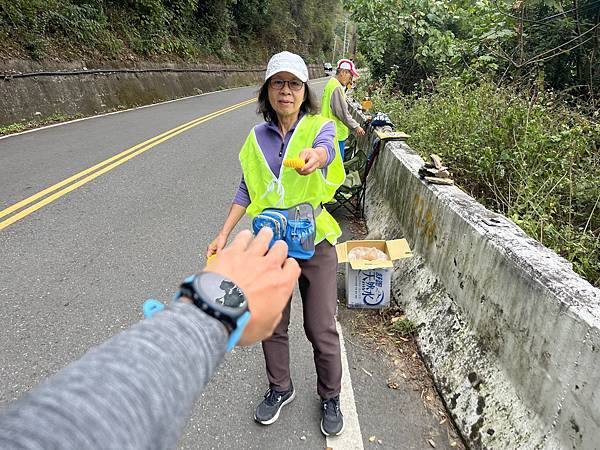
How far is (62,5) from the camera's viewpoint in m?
13.8

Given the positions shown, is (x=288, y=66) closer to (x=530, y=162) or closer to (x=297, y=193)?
(x=297, y=193)

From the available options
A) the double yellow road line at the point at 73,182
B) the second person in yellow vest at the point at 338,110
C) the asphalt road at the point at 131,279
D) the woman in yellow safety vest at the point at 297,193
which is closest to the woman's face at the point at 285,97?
the woman in yellow safety vest at the point at 297,193

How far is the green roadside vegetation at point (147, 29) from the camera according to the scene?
38.5 feet

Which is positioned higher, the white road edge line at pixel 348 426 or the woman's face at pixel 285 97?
the woman's face at pixel 285 97

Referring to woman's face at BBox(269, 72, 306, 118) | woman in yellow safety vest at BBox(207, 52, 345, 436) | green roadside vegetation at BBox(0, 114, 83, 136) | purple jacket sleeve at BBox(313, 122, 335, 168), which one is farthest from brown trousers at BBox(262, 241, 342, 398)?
green roadside vegetation at BBox(0, 114, 83, 136)

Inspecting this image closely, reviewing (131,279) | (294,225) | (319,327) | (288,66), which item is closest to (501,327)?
(319,327)

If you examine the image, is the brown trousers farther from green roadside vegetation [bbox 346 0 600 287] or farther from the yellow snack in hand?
green roadside vegetation [bbox 346 0 600 287]

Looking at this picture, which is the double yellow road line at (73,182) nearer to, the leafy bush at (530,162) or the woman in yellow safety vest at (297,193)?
the woman in yellow safety vest at (297,193)

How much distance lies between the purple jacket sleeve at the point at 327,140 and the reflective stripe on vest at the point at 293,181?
0.02 metres

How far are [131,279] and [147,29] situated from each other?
60.6ft

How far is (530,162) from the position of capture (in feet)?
12.5

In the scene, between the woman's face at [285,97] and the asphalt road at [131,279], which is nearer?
the woman's face at [285,97]

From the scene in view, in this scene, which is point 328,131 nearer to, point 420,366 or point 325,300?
point 325,300

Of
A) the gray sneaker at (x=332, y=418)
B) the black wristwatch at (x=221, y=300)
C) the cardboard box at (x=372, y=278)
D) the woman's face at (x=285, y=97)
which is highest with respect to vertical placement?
the woman's face at (x=285, y=97)
